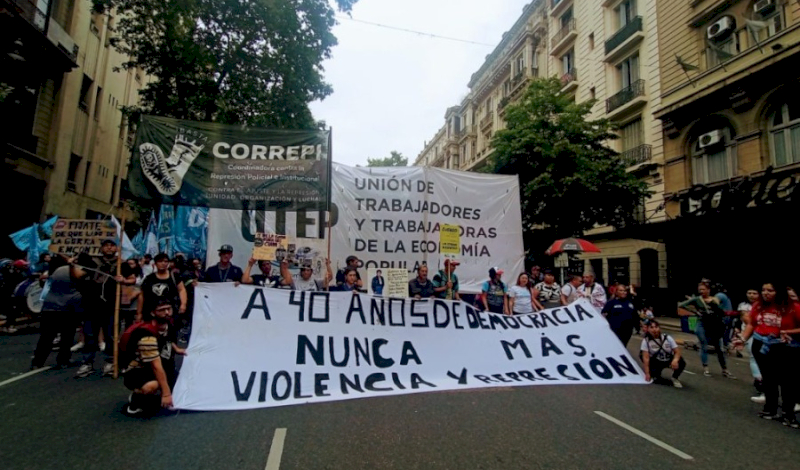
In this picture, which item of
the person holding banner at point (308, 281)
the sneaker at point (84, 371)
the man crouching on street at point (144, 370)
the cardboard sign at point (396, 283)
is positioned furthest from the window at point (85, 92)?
the man crouching on street at point (144, 370)

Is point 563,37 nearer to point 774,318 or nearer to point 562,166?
point 562,166

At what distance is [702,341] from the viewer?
8008mm

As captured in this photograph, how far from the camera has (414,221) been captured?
8375 millimetres

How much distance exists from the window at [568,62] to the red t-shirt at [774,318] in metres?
27.7

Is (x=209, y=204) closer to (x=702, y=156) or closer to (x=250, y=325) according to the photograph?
(x=250, y=325)

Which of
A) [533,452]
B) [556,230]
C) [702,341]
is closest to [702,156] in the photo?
[556,230]

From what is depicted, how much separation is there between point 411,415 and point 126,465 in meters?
2.56

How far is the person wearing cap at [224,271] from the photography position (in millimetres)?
6608

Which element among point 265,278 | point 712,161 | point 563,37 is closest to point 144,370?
point 265,278

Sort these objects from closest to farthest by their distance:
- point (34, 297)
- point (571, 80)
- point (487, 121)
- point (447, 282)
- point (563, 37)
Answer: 1. point (447, 282)
2. point (34, 297)
3. point (571, 80)
4. point (563, 37)
5. point (487, 121)

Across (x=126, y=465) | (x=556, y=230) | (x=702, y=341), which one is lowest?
(x=126, y=465)

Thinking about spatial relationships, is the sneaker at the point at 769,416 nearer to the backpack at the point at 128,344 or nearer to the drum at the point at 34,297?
the backpack at the point at 128,344

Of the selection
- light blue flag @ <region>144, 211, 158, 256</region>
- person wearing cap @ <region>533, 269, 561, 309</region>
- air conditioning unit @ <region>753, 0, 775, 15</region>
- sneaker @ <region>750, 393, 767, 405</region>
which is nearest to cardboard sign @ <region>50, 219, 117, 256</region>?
person wearing cap @ <region>533, 269, 561, 309</region>

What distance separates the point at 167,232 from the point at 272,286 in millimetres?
11208
